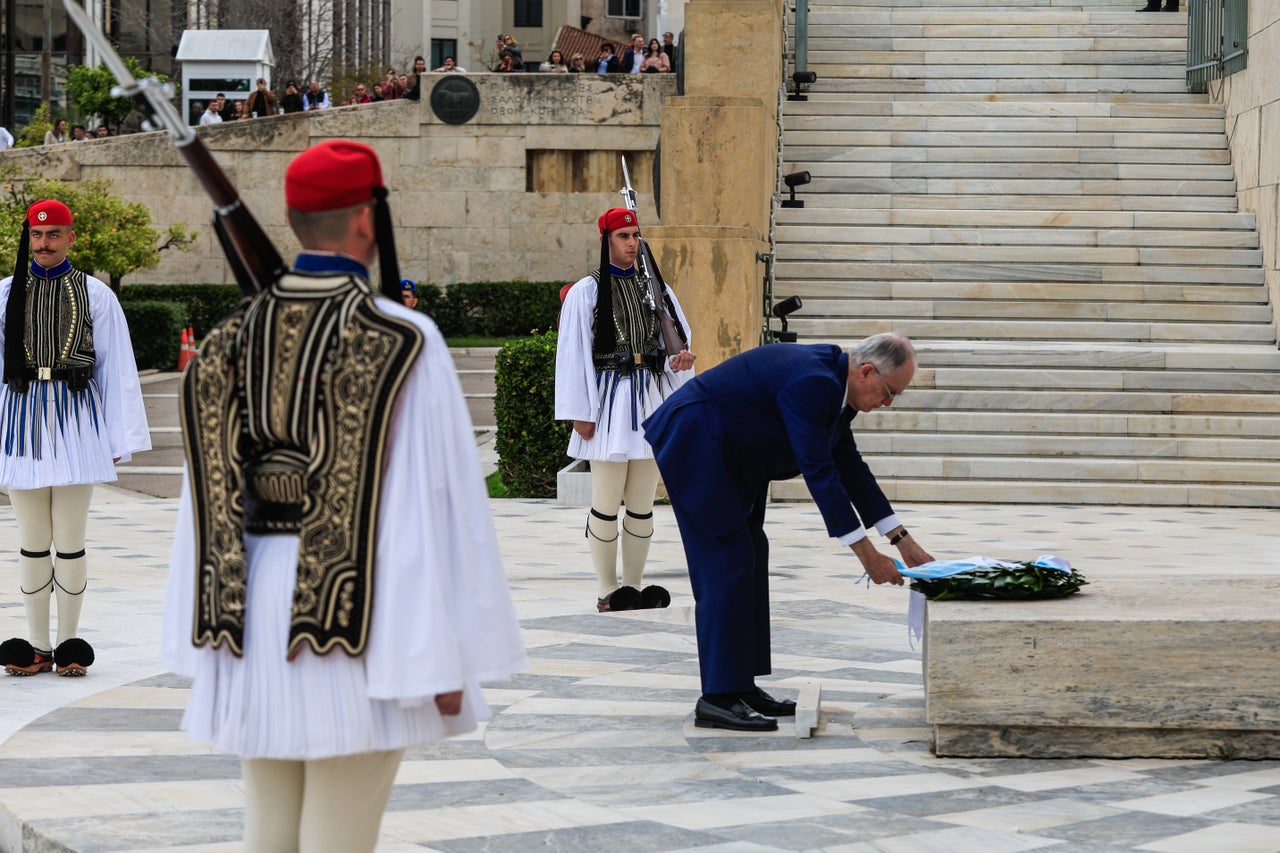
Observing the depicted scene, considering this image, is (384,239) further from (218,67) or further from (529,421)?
(218,67)

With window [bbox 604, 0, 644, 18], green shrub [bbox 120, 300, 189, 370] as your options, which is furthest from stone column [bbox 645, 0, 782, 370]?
window [bbox 604, 0, 644, 18]

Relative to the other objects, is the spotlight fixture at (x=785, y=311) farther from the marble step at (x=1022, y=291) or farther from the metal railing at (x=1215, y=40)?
the metal railing at (x=1215, y=40)

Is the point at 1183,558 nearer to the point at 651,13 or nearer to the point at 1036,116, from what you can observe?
the point at 1036,116

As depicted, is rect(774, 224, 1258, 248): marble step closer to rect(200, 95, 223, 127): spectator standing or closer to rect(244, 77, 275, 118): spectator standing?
rect(244, 77, 275, 118): spectator standing

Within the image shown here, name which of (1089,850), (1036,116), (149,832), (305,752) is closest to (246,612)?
(305,752)

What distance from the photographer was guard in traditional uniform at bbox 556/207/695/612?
29.5 ft

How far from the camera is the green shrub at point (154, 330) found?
2822cm

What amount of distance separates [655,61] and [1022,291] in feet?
53.9

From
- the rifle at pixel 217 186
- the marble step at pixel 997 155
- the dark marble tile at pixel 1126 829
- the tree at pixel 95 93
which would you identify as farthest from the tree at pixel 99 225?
the rifle at pixel 217 186

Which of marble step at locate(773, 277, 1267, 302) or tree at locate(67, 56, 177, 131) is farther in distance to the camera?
tree at locate(67, 56, 177, 131)

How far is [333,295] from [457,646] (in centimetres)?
71

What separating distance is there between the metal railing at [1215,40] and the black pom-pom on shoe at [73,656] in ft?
47.9

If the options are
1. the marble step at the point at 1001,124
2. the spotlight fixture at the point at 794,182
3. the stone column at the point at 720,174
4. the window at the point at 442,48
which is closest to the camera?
the stone column at the point at 720,174

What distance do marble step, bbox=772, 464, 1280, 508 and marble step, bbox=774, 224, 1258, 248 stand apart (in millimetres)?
4085
